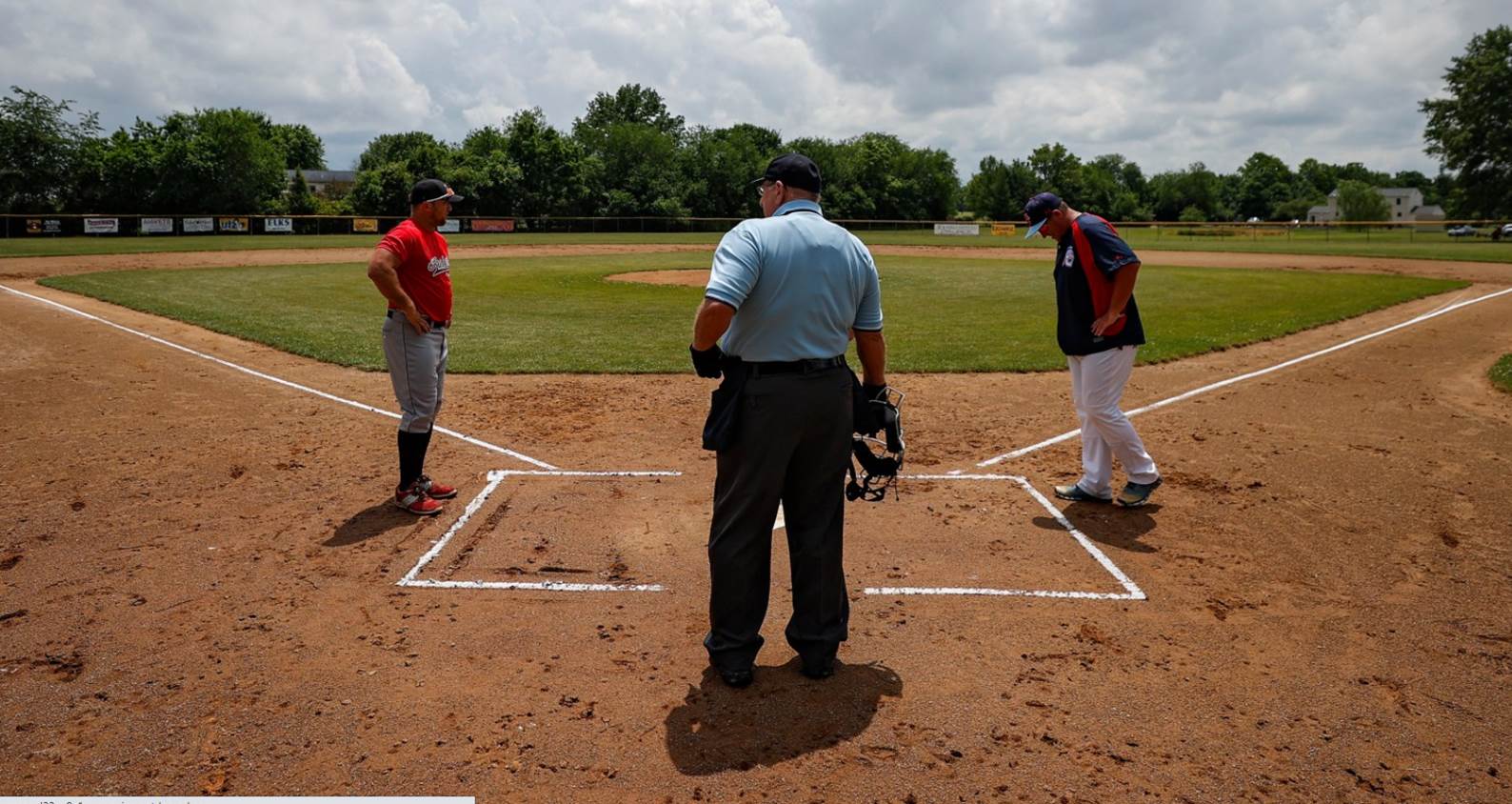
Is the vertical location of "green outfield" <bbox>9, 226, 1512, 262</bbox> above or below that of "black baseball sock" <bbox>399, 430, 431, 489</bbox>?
above

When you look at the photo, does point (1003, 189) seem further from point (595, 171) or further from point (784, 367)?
point (784, 367)

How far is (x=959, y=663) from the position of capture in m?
4.27

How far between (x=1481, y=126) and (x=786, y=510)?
3234 inches

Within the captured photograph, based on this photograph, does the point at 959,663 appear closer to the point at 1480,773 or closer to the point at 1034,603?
the point at 1034,603

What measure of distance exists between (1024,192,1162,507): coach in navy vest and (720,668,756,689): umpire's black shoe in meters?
3.35

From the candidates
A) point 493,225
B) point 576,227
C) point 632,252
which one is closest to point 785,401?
point 632,252

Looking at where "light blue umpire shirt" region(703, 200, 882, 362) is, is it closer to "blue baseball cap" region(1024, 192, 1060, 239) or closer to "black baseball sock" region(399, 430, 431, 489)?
"blue baseball cap" region(1024, 192, 1060, 239)

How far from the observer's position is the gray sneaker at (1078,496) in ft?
21.8

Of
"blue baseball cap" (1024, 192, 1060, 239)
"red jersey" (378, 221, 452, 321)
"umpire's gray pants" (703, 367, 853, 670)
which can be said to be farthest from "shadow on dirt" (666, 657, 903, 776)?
"red jersey" (378, 221, 452, 321)

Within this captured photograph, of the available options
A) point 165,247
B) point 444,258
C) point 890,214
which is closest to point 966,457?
point 444,258

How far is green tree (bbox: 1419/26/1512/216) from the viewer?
64750 mm

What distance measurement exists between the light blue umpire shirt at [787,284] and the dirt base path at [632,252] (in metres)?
21.9

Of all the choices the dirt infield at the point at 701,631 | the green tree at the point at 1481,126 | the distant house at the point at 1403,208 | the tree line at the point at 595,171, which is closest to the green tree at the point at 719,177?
the tree line at the point at 595,171

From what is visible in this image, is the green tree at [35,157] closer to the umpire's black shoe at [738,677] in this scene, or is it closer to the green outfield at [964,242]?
the green outfield at [964,242]
